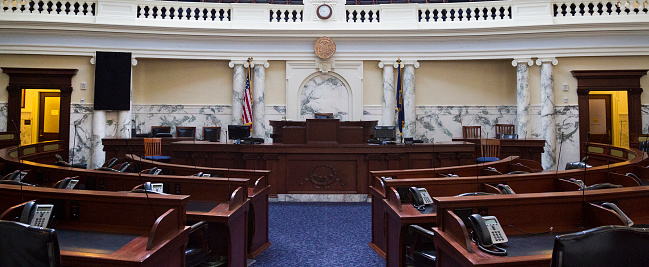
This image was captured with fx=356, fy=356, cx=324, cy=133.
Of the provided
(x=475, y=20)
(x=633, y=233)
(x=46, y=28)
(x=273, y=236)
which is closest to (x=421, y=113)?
(x=475, y=20)

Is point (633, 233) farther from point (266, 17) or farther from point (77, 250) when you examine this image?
point (266, 17)

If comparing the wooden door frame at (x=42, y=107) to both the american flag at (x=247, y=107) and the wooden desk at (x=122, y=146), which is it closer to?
the wooden desk at (x=122, y=146)

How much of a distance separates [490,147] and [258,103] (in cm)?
561

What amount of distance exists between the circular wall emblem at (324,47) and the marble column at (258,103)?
1.40 meters

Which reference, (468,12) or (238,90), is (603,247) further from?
(468,12)

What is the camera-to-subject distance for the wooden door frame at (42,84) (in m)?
8.83

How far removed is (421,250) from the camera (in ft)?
8.18

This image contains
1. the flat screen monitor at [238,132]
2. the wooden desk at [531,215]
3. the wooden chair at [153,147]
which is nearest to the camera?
the wooden desk at [531,215]

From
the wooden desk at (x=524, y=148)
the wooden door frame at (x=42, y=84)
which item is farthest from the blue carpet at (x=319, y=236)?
the wooden door frame at (x=42, y=84)

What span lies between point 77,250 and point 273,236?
2.37 metres

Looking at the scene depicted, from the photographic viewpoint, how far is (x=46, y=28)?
8.60 m

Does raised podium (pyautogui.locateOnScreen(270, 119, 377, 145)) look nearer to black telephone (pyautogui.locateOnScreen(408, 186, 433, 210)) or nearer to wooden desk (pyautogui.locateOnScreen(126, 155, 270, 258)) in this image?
wooden desk (pyautogui.locateOnScreen(126, 155, 270, 258))

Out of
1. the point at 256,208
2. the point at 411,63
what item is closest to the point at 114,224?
the point at 256,208

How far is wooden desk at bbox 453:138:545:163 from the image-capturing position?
7.16m
